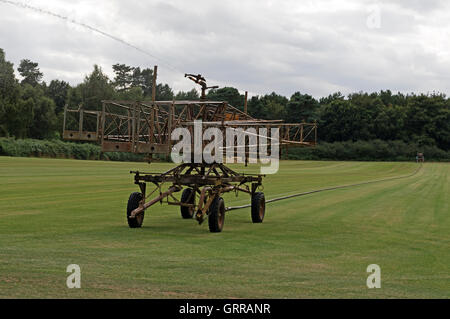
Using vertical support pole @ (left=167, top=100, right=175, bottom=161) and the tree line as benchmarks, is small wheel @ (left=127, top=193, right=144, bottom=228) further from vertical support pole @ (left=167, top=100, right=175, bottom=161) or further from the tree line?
the tree line

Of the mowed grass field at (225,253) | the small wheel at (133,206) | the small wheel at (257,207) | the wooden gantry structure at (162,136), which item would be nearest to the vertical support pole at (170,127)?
the wooden gantry structure at (162,136)

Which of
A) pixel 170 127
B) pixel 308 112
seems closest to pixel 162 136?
pixel 170 127

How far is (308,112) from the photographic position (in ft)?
267

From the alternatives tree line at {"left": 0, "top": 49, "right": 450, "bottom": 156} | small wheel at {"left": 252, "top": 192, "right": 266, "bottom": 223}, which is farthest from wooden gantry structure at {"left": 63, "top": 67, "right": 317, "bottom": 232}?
tree line at {"left": 0, "top": 49, "right": 450, "bottom": 156}

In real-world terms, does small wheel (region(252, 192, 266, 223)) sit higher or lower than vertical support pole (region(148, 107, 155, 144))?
lower

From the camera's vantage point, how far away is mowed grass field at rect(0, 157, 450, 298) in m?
9.72

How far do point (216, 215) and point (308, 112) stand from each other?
2588 inches

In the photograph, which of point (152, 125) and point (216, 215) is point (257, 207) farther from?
point (152, 125)

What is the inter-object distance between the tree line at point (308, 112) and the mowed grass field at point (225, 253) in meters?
54.6

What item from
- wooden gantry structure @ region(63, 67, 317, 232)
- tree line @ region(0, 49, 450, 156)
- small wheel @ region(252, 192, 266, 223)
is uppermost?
tree line @ region(0, 49, 450, 156)

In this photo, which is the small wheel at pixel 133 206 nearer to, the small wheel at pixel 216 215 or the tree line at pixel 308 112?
the small wheel at pixel 216 215

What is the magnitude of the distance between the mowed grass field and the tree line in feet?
179

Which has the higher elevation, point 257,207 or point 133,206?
point 133,206

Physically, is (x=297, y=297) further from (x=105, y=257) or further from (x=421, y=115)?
(x=421, y=115)
